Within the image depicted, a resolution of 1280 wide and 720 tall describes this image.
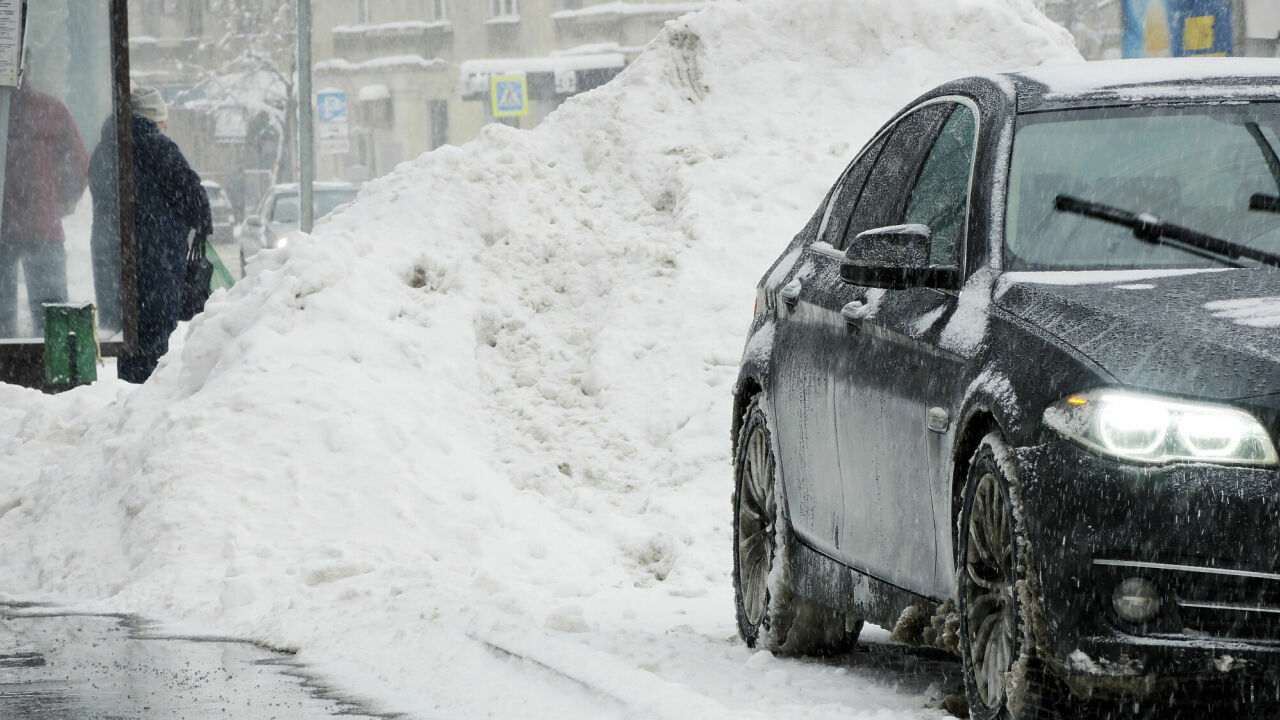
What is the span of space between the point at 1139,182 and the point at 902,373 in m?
0.76

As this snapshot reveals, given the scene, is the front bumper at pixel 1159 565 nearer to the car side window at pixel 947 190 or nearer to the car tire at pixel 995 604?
the car tire at pixel 995 604

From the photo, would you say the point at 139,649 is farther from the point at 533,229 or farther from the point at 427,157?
the point at 427,157

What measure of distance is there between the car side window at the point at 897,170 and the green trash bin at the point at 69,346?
29.6 feet

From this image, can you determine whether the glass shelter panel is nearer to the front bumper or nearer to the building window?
the front bumper

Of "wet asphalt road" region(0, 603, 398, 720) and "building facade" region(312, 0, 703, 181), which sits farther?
"building facade" region(312, 0, 703, 181)

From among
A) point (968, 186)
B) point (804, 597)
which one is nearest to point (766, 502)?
point (804, 597)

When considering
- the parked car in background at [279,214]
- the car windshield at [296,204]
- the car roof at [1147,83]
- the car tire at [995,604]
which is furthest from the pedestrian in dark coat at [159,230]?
the car windshield at [296,204]

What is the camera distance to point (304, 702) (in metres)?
6.15

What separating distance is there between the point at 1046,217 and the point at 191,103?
61540 millimetres

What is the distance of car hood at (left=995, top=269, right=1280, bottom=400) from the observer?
4312mm

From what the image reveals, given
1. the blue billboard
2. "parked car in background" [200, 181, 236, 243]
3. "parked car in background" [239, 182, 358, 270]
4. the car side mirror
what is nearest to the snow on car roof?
the car side mirror

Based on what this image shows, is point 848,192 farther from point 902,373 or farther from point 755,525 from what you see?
point 902,373

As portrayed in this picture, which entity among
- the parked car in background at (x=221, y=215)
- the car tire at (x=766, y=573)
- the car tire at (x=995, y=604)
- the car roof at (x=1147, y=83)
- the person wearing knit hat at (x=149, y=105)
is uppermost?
the car roof at (x=1147, y=83)

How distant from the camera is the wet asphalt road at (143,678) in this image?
19.7 ft
